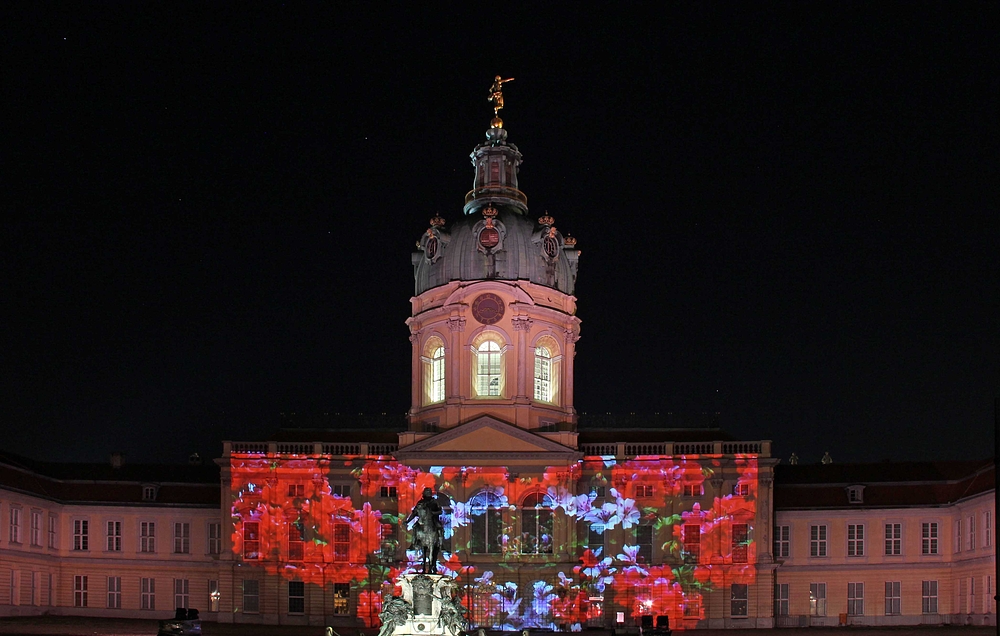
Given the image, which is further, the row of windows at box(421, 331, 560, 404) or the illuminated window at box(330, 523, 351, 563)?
the row of windows at box(421, 331, 560, 404)

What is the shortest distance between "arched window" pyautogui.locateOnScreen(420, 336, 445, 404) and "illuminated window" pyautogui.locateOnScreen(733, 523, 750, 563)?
16081 mm

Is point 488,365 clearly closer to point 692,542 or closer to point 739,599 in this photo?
point 692,542

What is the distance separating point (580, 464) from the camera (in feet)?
249

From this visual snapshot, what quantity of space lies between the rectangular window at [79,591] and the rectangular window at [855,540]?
38.2 m

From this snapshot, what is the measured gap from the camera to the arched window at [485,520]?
246ft

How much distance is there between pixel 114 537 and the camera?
79625 mm

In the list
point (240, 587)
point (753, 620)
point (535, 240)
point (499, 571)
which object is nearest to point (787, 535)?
point (753, 620)

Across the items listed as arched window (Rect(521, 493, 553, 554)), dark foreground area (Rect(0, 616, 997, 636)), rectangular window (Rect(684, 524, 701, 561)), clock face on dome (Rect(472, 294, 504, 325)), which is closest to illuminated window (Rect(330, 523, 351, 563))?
dark foreground area (Rect(0, 616, 997, 636))

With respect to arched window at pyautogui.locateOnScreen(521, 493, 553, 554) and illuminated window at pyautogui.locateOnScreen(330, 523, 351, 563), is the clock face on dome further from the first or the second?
illuminated window at pyautogui.locateOnScreen(330, 523, 351, 563)

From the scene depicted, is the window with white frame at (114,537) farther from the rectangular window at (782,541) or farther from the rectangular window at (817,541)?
the rectangular window at (817,541)

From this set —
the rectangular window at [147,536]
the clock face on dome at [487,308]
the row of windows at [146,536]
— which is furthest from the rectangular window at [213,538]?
the clock face on dome at [487,308]

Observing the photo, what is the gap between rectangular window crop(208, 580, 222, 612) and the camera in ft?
251

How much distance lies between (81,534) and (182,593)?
20.4 ft

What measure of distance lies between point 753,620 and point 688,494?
21.9ft
